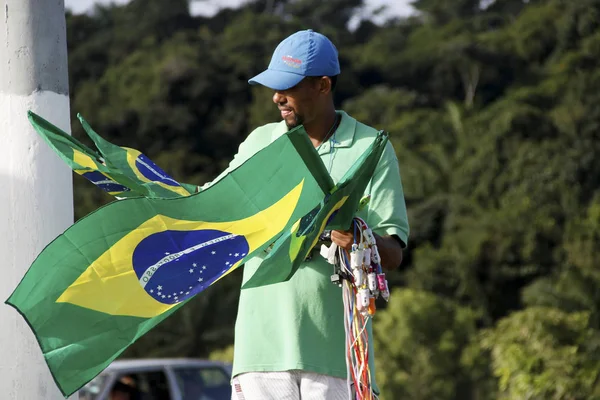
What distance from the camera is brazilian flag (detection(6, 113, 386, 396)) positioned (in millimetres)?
3027

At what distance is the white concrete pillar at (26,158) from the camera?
3768 millimetres

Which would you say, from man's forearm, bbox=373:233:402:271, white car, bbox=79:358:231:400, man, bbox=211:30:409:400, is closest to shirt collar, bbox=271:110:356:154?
man, bbox=211:30:409:400

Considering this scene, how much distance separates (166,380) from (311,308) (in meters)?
8.05

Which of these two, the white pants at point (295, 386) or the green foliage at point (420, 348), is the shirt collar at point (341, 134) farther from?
the green foliage at point (420, 348)

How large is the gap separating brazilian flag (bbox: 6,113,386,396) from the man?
1.03 feet

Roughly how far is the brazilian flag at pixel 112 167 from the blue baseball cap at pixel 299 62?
1.48ft

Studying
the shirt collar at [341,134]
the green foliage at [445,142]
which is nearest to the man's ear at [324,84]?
the shirt collar at [341,134]

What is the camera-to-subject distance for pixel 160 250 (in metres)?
3.15

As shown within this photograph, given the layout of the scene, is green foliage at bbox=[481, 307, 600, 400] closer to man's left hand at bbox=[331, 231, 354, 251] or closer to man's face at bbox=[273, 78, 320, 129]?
man's face at bbox=[273, 78, 320, 129]

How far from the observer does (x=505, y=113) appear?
32156 millimetres

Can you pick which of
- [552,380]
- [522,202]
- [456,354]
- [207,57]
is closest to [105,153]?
[552,380]

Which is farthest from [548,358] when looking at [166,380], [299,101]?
[299,101]

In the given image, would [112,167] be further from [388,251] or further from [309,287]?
[388,251]

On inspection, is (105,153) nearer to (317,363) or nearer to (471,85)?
(317,363)
